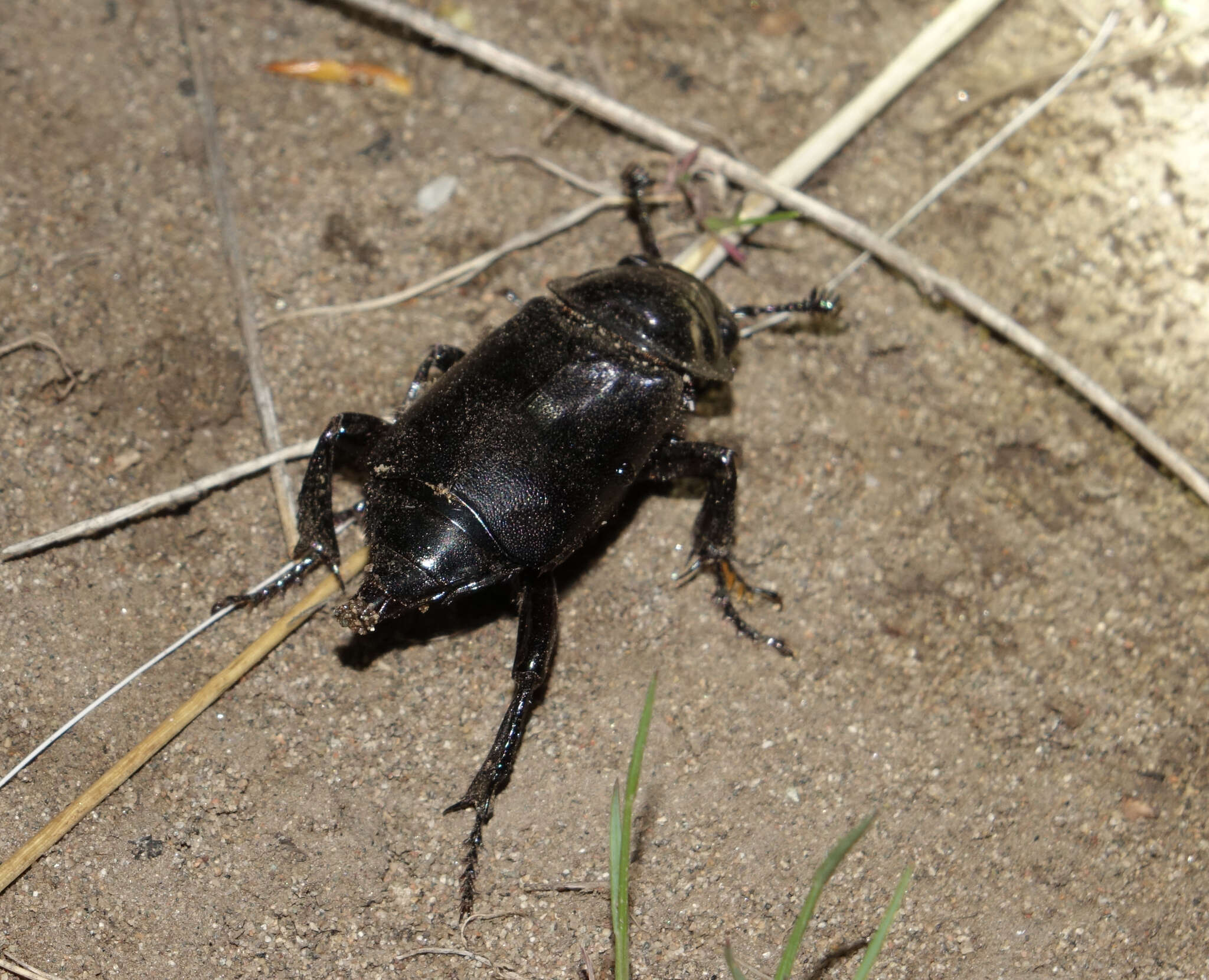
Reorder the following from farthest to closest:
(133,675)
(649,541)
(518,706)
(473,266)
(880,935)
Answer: (473,266), (649,541), (133,675), (518,706), (880,935)

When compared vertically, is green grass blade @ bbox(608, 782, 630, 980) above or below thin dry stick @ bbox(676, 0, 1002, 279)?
below

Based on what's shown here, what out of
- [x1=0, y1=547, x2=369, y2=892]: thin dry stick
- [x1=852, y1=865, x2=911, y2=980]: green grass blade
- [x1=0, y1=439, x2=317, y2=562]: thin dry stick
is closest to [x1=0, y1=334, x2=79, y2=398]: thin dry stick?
[x1=0, y1=439, x2=317, y2=562]: thin dry stick

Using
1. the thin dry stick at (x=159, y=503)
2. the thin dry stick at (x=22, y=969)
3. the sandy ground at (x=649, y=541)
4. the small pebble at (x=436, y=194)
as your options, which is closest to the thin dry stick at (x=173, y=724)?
the sandy ground at (x=649, y=541)

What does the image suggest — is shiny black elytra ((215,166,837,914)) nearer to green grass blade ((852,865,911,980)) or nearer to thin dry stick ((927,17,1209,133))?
green grass blade ((852,865,911,980))

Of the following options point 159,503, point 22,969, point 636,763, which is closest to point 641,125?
point 159,503

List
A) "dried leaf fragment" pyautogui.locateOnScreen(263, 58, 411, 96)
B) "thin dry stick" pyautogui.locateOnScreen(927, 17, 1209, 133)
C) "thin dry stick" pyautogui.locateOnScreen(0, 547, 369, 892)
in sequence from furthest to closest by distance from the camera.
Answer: "thin dry stick" pyautogui.locateOnScreen(927, 17, 1209, 133) → "dried leaf fragment" pyautogui.locateOnScreen(263, 58, 411, 96) → "thin dry stick" pyautogui.locateOnScreen(0, 547, 369, 892)

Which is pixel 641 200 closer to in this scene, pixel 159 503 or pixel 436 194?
pixel 436 194

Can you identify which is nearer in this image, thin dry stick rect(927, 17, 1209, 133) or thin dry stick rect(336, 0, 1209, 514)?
thin dry stick rect(336, 0, 1209, 514)

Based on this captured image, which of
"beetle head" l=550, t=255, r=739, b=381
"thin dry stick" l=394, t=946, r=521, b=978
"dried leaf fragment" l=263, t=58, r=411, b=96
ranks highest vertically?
"dried leaf fragment" l=263, t=58, r=411, b=96
